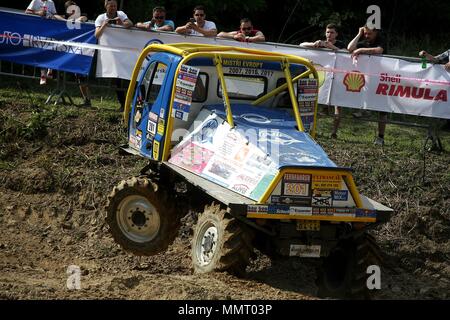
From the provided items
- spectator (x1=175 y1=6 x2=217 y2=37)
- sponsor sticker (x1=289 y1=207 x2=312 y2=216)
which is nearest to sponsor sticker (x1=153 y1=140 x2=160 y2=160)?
sponsor sticker (x1=289 y1=207 x2=312 y2=216)

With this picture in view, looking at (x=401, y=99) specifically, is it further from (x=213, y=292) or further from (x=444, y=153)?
(x=213, y=292)

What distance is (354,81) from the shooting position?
14781 mm

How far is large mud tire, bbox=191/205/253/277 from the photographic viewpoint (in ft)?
30.6

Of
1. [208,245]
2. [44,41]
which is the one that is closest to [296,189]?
[208,245]

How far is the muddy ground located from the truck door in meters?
1.57

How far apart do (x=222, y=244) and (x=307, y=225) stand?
0.92 m

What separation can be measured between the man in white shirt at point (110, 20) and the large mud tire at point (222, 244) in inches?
266

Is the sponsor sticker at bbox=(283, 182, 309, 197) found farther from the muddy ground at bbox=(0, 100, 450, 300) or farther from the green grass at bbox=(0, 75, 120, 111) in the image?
the green grass at bbox=(0, 75, 120, 111)

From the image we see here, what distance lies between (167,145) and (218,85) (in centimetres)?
99

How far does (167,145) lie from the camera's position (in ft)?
35.4

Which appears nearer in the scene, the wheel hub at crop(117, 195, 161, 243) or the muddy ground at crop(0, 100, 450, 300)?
the muddy ground at crop(0, 100, 450, 300)

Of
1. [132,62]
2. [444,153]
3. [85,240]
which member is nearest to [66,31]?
[132,62]

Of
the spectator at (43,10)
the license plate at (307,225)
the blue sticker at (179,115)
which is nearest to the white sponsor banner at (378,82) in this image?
the spectator at (43,10)

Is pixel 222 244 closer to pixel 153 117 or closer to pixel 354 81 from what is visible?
pixel 153 117
